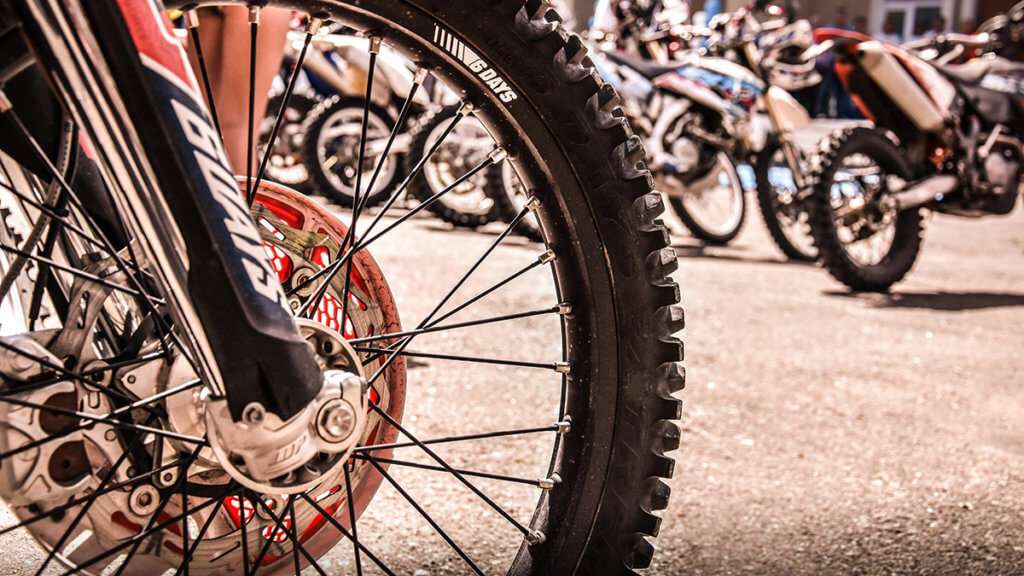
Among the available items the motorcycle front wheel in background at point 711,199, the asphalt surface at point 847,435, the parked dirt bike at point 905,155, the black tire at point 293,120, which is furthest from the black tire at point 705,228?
the black tire at point 293,120

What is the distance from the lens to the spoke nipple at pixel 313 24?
1.26 metres

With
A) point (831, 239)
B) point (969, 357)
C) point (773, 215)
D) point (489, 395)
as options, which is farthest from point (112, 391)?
point (773, 215)

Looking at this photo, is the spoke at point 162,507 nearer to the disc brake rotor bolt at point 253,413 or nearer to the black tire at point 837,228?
the disc brake rotor bolt at point 253,413

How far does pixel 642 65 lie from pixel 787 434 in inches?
158

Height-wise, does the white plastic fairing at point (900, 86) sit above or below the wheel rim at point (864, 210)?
above

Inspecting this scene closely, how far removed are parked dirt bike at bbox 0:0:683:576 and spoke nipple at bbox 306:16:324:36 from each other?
23 millimetres

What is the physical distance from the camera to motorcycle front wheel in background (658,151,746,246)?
6.40m

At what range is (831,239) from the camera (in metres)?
4.91

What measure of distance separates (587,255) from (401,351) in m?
0.26

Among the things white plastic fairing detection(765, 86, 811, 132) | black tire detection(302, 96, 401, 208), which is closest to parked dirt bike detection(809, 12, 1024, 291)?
white plastic fairing detection(765, 86, 811, 132)

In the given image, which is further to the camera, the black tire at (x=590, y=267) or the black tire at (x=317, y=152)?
the black tire at (x=317, y=152)

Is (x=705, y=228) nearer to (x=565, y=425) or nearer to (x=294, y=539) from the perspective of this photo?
(x=565, y=425)

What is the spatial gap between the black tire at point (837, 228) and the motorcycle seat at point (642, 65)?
1493 mm

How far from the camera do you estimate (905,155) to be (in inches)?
207
